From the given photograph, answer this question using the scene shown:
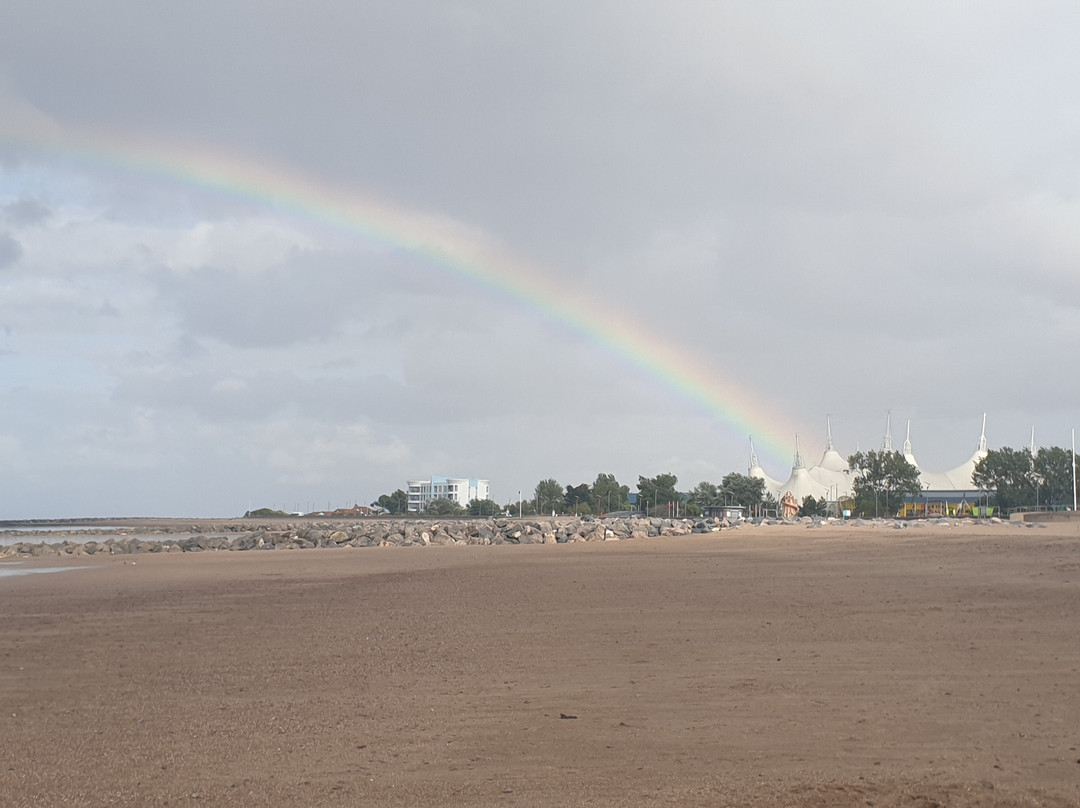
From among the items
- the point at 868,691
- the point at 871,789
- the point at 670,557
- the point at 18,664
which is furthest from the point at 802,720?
the point at 670,557

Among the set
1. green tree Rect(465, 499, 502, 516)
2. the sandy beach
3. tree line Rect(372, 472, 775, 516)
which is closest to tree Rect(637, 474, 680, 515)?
tree line Rect(372, 472, 775, 516)

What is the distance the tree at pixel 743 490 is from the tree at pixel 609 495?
19.9 m

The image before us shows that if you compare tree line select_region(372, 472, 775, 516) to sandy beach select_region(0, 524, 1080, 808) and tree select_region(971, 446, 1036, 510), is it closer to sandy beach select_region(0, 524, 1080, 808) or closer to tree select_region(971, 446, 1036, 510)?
tree select_region(971, 446, 1036, 510)

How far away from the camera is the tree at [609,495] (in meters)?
160

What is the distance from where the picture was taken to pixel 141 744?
322 inches

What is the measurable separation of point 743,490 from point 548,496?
40.1 metres

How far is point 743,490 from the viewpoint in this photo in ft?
482

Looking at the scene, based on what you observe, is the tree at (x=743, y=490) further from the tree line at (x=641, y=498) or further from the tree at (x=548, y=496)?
the tree at (x=548, y=496)

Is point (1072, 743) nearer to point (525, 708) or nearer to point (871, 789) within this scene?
point (871, 789)

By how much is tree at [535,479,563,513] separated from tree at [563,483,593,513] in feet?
4.56

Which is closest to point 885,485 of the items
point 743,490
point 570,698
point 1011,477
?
Answer: point 1011,477

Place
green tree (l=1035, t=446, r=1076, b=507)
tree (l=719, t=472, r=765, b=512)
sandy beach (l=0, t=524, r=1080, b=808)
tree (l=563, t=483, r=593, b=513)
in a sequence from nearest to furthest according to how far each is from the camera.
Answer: sandy beach (l=0, t=524, r=1080, b=808) → green tree (l=1035, t=446, r=1076, b=507) → tree (l=719, t=472, r=765, b=512) → tree (l=563, t=483, r=593, b=513)

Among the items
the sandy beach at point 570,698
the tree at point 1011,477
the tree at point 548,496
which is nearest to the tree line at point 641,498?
the tree at point 548,496

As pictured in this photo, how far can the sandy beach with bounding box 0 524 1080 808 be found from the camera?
22.1 ft
